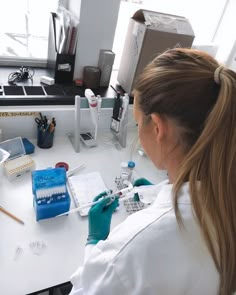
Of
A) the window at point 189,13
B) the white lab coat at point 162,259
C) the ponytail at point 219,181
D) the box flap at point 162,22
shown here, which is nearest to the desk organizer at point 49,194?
the white lab coat at point 162,259

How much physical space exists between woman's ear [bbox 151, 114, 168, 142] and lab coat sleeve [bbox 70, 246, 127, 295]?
30cm

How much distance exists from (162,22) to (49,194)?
106 centimetres

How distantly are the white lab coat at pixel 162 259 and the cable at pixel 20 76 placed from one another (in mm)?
1144

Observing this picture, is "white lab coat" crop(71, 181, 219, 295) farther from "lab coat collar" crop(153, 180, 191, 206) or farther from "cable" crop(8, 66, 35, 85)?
"cable" crop(8, 66, 35, 85)

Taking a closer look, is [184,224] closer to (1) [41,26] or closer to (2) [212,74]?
(2) [212,74]

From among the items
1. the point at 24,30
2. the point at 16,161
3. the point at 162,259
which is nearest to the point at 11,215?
the point at 16,161

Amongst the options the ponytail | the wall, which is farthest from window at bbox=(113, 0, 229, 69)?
the ponytail

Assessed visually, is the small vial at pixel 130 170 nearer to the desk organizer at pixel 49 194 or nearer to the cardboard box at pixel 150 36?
the desk organizer at pixel 49 194

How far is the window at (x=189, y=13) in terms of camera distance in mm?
1677

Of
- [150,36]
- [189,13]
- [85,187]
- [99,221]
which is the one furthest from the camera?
[189,13]

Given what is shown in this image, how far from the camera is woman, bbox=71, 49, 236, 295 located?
0.49 m

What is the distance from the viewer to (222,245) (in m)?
0.50

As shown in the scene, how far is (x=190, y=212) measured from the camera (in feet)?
1.67

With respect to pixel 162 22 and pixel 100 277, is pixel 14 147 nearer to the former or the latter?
pixel 100 277
